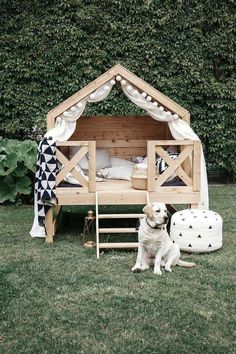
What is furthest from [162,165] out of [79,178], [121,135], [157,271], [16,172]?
[157,271]

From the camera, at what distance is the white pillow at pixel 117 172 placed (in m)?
7.97

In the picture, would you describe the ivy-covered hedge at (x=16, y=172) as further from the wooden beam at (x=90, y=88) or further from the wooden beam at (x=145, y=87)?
the wooden beam at (x=145, y=87)

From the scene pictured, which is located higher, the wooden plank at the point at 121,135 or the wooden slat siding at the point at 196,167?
the wooden plank at the point at 121,135

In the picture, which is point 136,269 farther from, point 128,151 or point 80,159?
point 128,151

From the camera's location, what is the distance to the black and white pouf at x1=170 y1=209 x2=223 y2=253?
582 cm

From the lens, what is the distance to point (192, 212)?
6125 mm

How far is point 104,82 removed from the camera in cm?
659

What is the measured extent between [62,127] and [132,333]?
369 centimetres

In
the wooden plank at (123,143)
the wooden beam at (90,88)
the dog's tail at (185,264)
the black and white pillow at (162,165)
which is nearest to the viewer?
the dog's tail at (185,264)

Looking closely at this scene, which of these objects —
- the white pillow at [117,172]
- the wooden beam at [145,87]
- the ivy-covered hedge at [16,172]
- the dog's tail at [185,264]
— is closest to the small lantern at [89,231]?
the white pillow at [117,172]

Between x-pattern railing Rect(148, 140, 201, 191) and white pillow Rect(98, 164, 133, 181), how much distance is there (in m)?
1.29

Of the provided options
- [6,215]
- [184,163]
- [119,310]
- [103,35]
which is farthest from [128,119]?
[119,310]

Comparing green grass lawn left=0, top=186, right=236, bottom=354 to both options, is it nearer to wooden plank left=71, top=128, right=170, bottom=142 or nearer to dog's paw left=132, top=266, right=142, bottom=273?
dog's paw left=132, top=266, right=142, bottom=273

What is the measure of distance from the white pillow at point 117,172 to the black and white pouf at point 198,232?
7.00 feet
